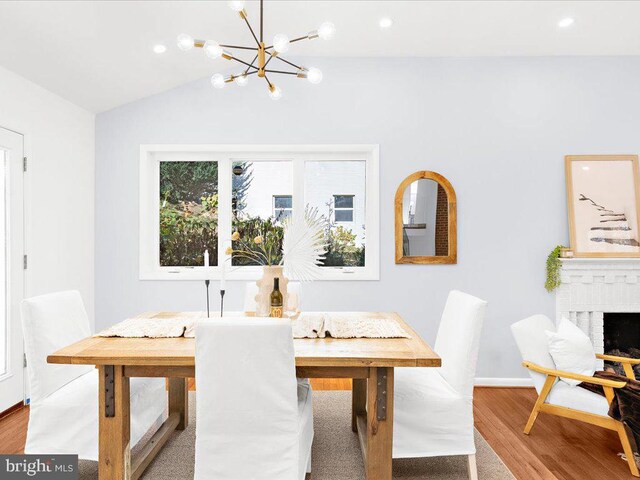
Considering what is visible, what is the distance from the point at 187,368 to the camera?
5.88 ft

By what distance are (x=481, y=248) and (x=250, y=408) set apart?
2710 millimetres

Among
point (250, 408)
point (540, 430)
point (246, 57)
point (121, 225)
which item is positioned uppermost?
point (246, 57)

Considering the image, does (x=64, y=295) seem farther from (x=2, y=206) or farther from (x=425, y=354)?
(x=425, y=354)

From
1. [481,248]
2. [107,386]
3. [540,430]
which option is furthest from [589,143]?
[107,386]

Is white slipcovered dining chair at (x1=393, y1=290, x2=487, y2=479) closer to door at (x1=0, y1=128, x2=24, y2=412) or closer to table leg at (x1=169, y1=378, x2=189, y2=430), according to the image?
table leg at (x1=169, y1=378, x2=189, y2=430)

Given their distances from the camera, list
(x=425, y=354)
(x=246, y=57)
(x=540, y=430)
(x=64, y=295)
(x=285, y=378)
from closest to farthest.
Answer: (x=285, y=378), (x=425, y=354), (x=64, y=295), (x=540, y=430), (x=246, y=57)

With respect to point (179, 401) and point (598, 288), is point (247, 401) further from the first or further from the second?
point (598, 288)

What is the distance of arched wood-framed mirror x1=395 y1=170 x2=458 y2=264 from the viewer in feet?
12.0

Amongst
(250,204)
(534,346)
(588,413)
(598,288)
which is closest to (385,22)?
(250,204)

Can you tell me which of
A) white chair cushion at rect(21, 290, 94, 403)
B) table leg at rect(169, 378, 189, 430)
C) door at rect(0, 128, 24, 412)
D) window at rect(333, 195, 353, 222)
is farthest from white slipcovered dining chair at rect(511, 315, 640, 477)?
door at rect(0, 128, 24, 412)

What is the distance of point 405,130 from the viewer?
12.1ft

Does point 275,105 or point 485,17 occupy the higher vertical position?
point 485,17

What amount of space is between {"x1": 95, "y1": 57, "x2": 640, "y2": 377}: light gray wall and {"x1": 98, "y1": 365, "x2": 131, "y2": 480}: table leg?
6.31 feet

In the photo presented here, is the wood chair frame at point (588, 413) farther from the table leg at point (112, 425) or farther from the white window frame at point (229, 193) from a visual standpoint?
the table leg at point (112, 425)
